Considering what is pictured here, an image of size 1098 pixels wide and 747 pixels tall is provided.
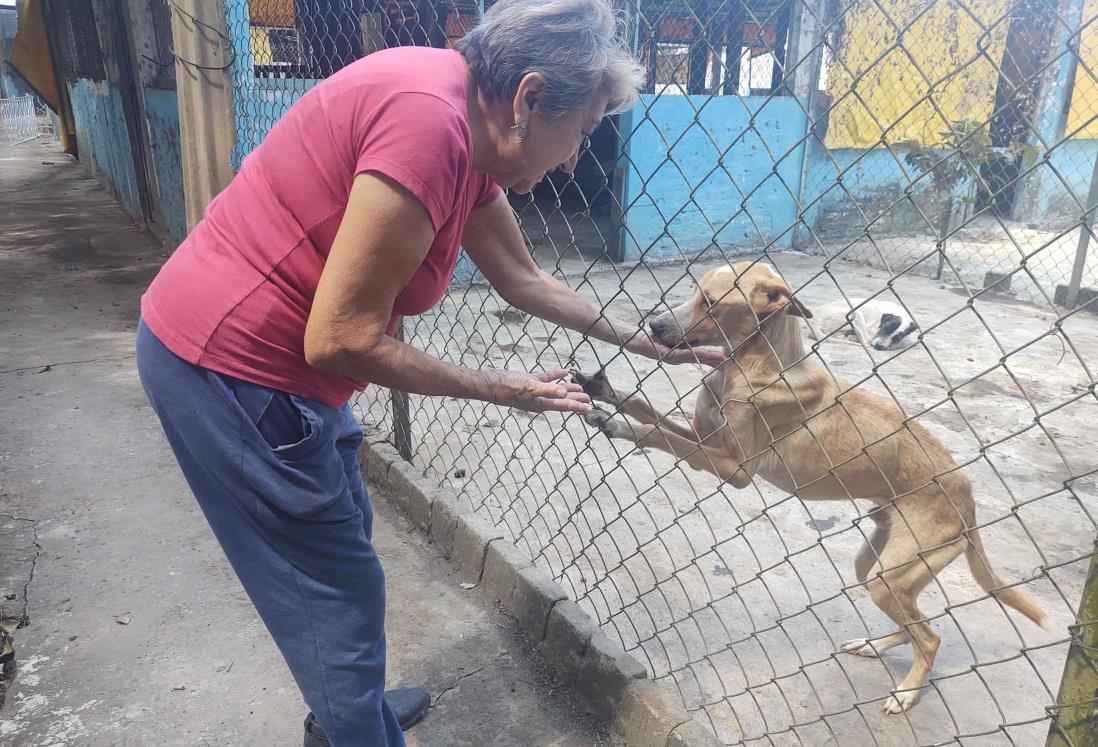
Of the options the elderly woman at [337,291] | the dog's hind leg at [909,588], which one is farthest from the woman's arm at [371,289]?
the dog's hind leg at [909,588]

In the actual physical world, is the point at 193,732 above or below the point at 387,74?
below

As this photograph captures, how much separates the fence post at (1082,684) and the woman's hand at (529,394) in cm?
101

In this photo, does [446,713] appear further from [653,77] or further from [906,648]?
[653,77]

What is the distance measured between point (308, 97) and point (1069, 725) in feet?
5.56

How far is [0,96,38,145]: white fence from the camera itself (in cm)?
2812

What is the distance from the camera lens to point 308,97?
1.56 metres

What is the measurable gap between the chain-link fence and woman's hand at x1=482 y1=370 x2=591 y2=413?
470mm

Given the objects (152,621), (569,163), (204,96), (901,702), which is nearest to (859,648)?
(901,702)

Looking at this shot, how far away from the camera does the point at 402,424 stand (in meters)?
3.72

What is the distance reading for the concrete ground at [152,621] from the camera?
2.35 m

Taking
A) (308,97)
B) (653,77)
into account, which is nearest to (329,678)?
(308,97)

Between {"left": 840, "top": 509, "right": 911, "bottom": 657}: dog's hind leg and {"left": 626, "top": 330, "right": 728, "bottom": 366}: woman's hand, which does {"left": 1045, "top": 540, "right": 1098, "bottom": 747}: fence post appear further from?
{"left": 840, "top": 509, "right": 911, "bottom": 657}: dog's hind leg

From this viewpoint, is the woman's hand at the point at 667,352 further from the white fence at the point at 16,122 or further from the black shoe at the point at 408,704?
the white fence at the point at 16,122

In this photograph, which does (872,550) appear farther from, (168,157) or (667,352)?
(168,157)
